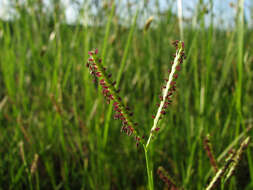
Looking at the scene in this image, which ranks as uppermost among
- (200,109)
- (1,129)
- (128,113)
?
(128,113)

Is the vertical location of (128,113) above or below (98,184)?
above

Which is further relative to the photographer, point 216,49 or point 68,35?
point 216,49

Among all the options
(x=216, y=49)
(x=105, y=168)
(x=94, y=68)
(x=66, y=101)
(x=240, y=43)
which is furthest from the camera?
(x=216, y=49)

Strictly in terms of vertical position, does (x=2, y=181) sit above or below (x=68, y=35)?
below

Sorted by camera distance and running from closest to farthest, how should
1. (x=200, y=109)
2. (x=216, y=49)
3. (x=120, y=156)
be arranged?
1. (x=200, y=109)
2. (x=120, y=156)
3. (x=216, y=49)

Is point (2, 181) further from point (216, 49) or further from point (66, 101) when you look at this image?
point (216, 49)

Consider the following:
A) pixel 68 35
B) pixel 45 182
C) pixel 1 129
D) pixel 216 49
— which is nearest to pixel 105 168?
pixel 45 182

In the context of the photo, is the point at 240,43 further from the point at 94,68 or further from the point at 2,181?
the point at 2,181

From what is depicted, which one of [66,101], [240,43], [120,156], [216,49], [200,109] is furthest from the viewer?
[216,49]

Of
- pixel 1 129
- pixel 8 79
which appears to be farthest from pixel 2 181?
pixel 8 79
